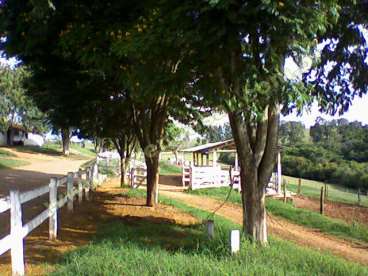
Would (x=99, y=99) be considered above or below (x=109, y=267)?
above

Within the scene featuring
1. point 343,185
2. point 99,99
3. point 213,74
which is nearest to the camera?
point 213,74

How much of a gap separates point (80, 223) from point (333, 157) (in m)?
78.6

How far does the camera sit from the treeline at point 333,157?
7062 centimetres

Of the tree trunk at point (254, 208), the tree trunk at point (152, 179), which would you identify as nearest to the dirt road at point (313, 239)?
the tree trunk at point (152, 179)

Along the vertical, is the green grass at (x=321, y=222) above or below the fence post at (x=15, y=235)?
below

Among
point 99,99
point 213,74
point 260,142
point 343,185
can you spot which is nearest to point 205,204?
point 99,99

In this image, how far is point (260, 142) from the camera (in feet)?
31.0

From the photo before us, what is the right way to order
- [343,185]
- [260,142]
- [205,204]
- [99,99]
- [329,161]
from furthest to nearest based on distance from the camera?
[329,161] < [343,185] < [205,204] < [99,99] < [260,142]

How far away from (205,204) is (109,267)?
670 inches

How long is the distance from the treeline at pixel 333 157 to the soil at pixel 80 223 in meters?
51.2

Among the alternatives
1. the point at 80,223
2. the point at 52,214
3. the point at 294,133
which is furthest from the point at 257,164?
the point at 294,133

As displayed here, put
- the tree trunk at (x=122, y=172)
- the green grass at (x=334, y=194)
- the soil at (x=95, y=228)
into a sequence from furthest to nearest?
the green grass at (x=334, y=194)
the tree trunk at (x=122, y=172)
the soil at (x=95, y=228)

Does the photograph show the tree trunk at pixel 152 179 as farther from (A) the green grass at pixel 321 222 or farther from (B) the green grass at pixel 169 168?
(B) the green grass at pixel 169 168

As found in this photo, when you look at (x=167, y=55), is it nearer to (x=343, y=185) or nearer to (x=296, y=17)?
(x=296, y=17)
